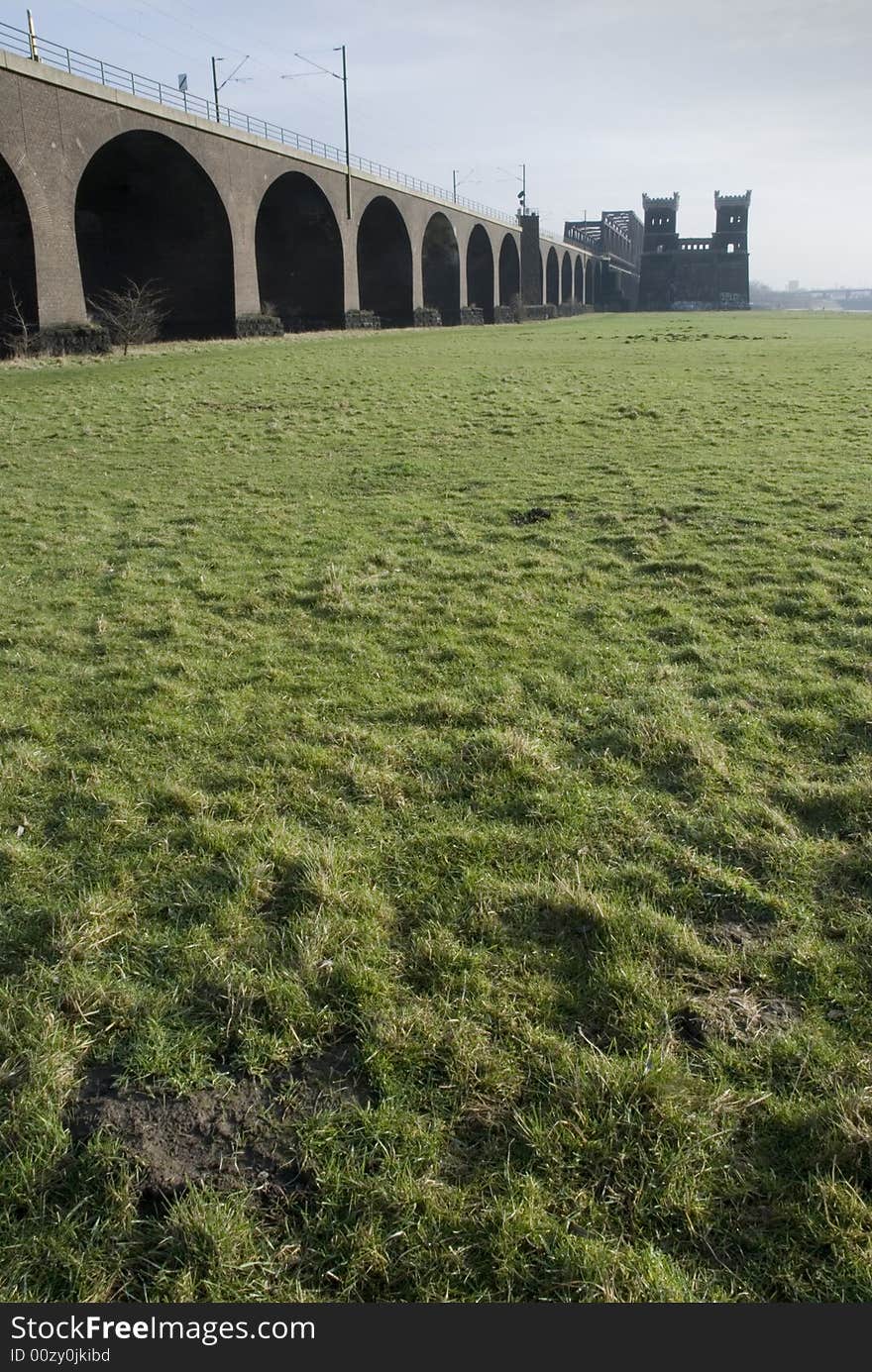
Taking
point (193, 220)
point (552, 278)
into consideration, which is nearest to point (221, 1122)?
point (193, 220)

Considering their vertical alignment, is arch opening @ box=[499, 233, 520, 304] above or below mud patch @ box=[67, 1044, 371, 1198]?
above

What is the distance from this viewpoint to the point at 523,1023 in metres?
2.85

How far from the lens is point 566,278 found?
10862cm

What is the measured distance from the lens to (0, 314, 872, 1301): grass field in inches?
88.5

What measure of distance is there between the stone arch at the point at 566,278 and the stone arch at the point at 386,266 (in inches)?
2136

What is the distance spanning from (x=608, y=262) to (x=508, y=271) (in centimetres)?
5726

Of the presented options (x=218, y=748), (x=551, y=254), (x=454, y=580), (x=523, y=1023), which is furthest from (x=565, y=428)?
(x=551, y=254)

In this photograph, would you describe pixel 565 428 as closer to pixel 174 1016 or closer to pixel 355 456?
pixel 355 456

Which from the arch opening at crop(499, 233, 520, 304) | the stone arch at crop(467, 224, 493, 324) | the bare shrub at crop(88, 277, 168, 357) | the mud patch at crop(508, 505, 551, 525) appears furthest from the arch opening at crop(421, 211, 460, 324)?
the mud patch at crop(508, 505, 551, 525)

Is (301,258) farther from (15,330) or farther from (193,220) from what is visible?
(15,330)

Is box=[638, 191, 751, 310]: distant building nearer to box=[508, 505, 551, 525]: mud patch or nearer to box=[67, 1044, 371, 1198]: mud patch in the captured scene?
box=[508, 505, 551, 525]: mud patch

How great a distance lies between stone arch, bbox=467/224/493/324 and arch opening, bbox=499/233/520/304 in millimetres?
3172

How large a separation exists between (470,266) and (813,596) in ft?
252

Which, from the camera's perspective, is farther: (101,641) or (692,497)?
(692,497)
